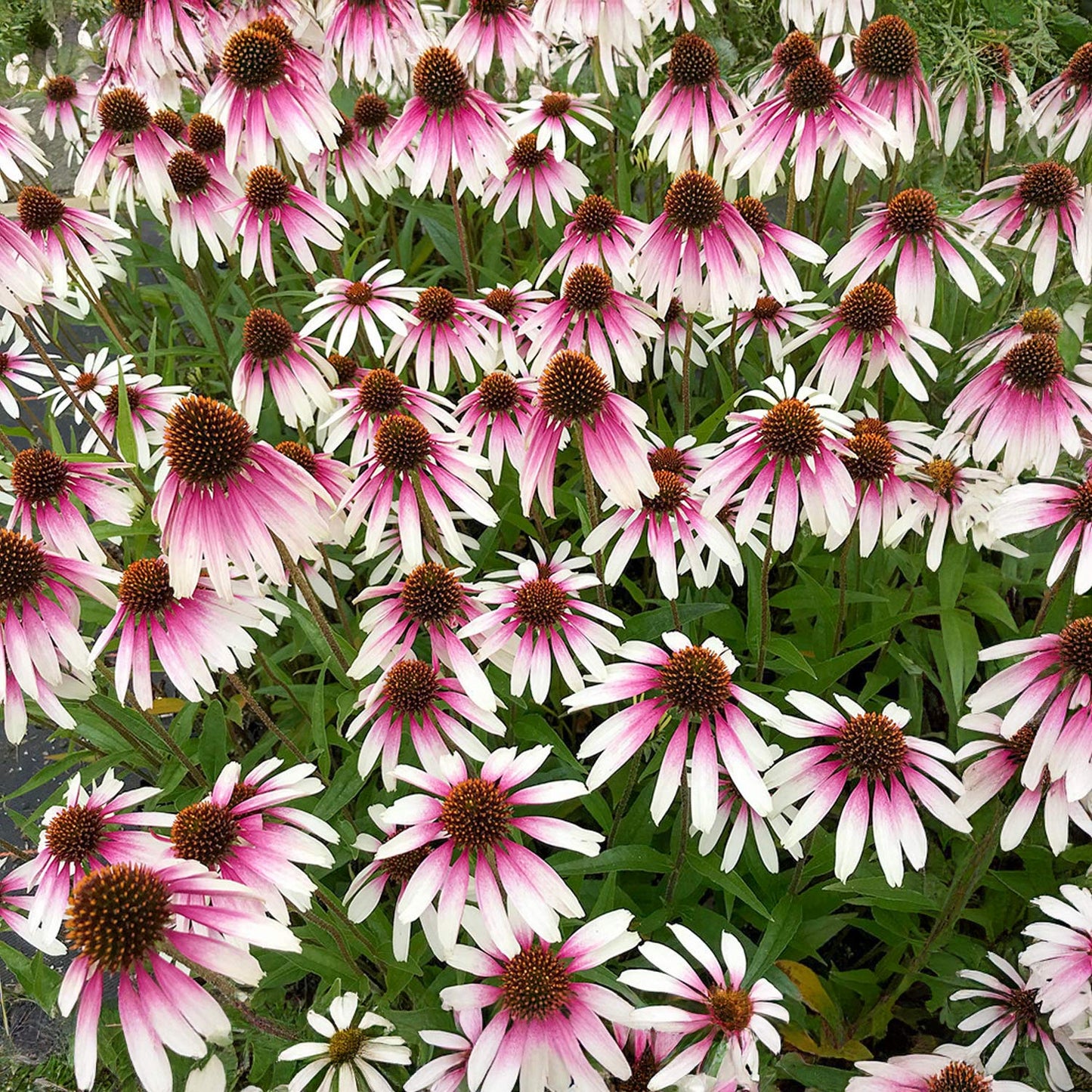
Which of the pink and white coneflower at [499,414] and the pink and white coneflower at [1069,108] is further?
the pink and white coneflower at [1069,108]

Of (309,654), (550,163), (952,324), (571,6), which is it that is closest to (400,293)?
(550,163)

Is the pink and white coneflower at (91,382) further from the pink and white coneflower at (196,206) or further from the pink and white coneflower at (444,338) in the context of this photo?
the pink and white coneflower at (444,338)

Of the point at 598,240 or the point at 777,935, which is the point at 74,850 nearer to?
the point at 777,935

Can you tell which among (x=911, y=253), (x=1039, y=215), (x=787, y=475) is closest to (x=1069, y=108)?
(x=1039, y=215)

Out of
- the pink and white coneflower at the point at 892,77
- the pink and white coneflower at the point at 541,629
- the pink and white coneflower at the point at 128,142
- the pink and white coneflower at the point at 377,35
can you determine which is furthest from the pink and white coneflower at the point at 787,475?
the pink and white coneflower at the point at 128,142

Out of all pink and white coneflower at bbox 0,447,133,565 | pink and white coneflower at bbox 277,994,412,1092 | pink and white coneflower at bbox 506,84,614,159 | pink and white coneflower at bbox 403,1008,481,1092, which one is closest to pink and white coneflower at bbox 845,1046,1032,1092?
pink and white coneflower at bbox 403,1008,481,1092

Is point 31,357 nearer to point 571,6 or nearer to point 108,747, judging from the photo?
point 108,747

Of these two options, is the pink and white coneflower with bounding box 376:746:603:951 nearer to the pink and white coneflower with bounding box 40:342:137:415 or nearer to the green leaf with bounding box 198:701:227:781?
the green leaf with bounding box 198:701:227:781
